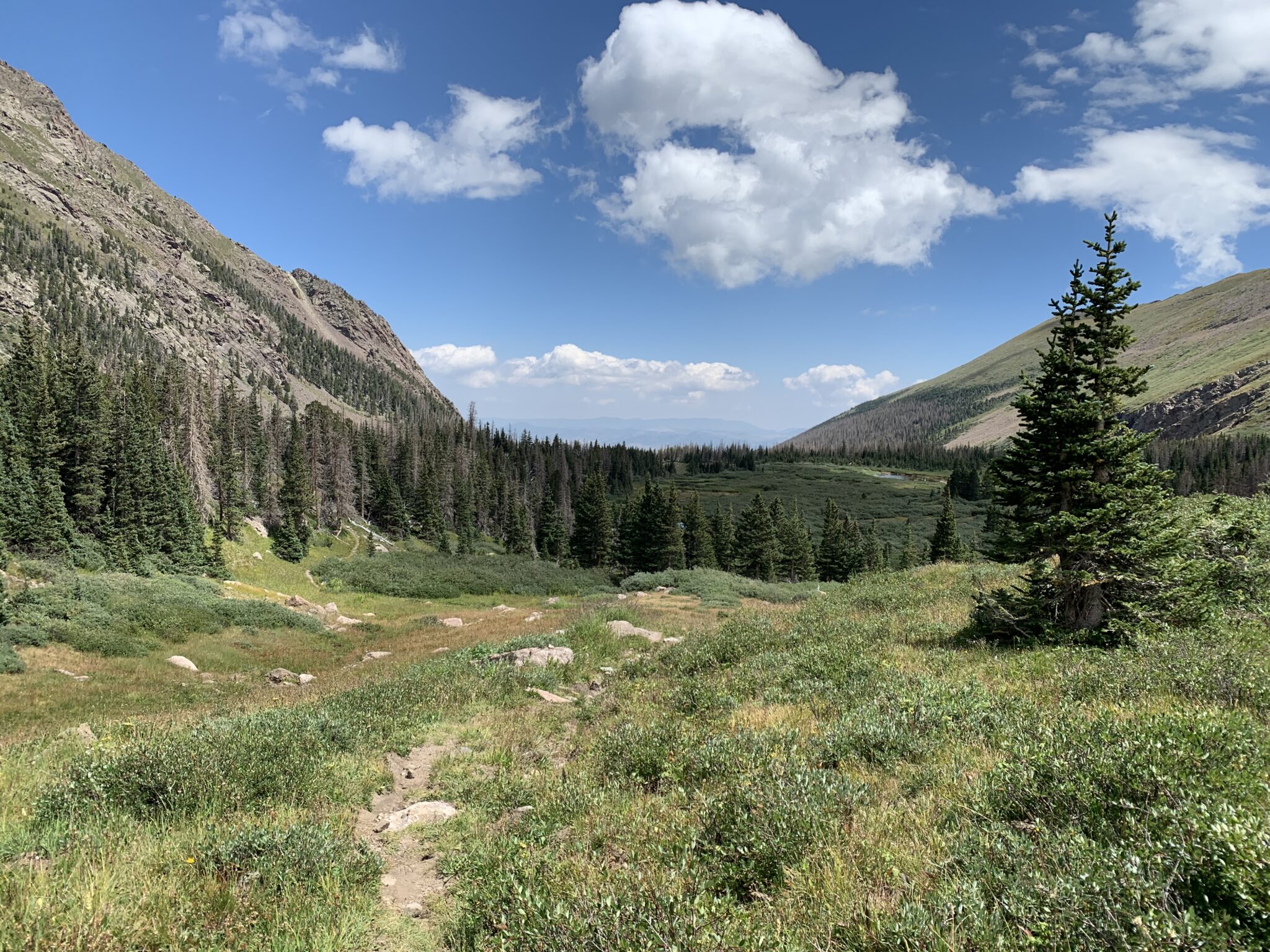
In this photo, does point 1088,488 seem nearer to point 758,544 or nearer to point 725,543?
point 758,544

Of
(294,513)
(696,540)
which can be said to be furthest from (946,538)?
(294,513)

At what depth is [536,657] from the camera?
17.5 metres

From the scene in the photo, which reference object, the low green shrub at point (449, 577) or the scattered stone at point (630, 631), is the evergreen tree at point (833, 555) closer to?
the low green shrub at point (449, 577)

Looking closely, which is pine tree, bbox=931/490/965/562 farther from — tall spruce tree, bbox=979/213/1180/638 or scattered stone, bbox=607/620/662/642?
tall spruce tree, bbox=979/213/1180/638

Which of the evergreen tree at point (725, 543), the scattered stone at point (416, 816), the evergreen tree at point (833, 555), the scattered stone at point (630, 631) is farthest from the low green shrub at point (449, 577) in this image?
the scattered stone at point (416, 816)

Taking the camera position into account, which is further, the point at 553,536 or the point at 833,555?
the point at 553,536

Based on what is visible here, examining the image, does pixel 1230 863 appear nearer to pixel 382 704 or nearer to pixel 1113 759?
pixel 1113 759

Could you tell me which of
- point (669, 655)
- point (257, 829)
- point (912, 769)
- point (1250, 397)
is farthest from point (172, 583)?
point (1250, 397)

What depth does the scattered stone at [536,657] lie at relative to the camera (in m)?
16.9

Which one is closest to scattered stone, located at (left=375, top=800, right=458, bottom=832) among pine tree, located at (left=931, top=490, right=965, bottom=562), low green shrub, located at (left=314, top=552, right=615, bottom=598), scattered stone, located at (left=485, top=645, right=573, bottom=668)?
scattered stone, located at (left=485, top=645, right=573, bottom=668)

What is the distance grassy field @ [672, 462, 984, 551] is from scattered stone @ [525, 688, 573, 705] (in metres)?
78.8

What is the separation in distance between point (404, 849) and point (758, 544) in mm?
68067

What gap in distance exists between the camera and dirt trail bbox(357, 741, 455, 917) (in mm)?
5734

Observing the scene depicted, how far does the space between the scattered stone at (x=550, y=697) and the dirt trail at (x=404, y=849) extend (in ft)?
13.9
